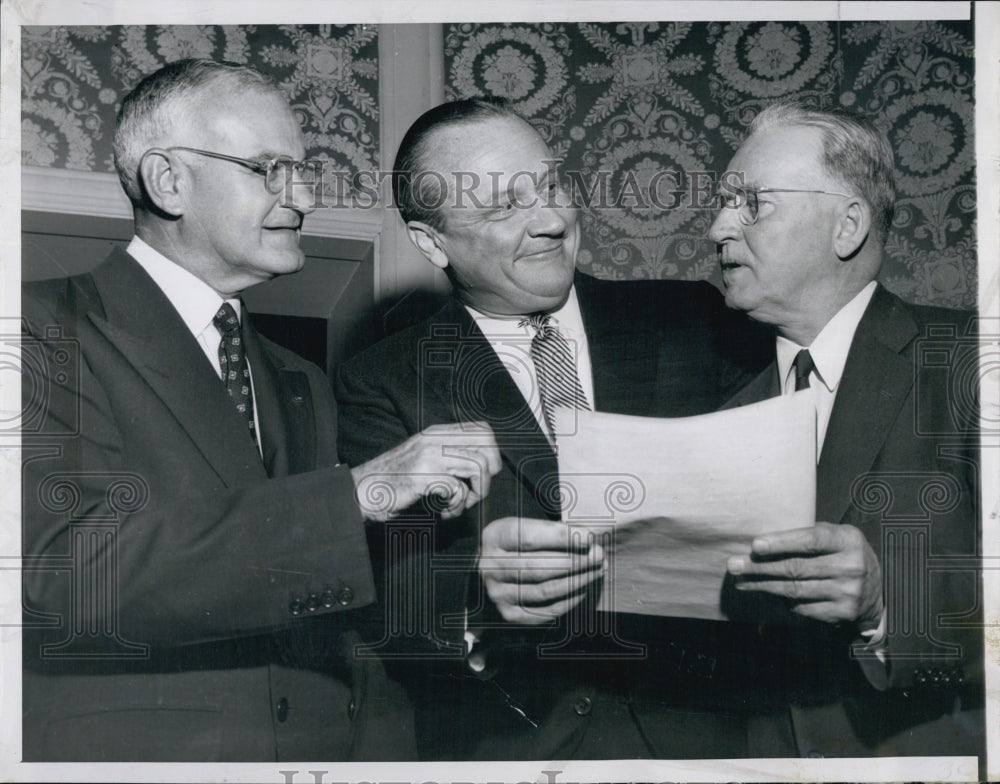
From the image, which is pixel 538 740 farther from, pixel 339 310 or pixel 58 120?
pixel 58 120

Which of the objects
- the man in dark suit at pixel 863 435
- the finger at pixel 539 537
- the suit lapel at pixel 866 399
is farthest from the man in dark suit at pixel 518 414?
the suit lapel at pixel 866 399

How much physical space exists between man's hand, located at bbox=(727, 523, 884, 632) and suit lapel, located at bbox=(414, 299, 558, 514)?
0.65 m

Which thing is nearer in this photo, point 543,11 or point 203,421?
point 203,421

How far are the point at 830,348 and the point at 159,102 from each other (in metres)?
2.28

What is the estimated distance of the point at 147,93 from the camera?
155 inches

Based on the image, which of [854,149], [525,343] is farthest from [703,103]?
[525,343]

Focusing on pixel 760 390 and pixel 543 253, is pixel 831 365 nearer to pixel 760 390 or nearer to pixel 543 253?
pixel 760 390

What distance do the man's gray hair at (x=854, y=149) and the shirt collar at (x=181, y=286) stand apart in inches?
72.5

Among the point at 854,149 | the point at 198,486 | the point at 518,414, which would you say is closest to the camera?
the point at 198,486

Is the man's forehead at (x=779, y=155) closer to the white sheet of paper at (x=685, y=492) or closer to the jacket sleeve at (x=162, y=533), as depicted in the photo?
the white sheet of paper at (x=685, y=492)

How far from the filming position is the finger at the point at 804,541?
12.4 ft

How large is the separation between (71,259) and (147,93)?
23.0 inches

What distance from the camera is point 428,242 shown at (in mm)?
3951

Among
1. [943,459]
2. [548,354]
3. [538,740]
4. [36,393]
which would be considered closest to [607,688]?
[538,740]
